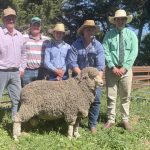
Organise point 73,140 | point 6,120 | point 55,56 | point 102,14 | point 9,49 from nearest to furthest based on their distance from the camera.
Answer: point 73,140 → point 9,49 → point 55,56 → point 6,120 → point 102,14

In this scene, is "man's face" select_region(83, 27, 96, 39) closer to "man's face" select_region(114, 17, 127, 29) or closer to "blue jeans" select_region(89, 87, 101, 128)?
"man's face" select_region(114, 17, 127, 29)

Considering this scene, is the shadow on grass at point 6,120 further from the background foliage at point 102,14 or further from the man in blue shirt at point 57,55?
the background foliage at point 102,14

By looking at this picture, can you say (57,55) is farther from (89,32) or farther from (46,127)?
(46,127)

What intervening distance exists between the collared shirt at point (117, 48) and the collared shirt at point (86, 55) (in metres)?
0.37

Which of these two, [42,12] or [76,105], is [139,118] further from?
[42,12]

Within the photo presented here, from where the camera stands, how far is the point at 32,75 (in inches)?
321

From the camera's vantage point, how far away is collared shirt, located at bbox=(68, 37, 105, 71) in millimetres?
7785

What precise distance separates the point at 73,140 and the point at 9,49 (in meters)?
2.01

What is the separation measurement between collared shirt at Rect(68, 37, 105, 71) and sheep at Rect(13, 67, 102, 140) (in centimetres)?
38

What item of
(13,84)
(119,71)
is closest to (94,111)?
(119,71)

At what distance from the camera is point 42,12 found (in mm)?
23594

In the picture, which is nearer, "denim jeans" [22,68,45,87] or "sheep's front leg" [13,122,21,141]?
"sheep's front leg" [13,122,21,141]

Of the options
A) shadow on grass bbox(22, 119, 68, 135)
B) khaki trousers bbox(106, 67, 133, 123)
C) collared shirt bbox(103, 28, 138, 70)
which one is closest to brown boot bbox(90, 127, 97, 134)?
shadow on grass bbox(22, 119, 68, 135)

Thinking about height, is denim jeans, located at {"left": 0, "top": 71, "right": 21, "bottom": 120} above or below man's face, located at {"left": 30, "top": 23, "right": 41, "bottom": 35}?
below
